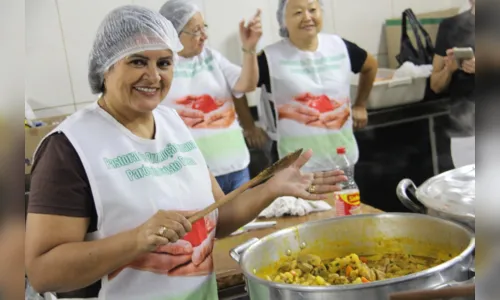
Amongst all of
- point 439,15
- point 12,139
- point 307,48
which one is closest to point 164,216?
point 12,139

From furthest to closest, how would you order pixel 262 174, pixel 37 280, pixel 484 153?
pixel 262 174 < pixel 37 280 < pixel 484 153

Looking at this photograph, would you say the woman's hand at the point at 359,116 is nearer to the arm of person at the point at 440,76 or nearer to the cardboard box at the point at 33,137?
the arm of person at the point at 440,76

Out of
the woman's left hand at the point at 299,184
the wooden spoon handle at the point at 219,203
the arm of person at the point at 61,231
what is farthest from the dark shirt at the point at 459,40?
the arm of person at the point at 61,231

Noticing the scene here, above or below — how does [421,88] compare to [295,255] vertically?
above

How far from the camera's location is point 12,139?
1.76 ft

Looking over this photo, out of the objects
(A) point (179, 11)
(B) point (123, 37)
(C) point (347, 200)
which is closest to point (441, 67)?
(C) point (347, 200)

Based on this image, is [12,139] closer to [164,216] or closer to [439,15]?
[164,216]

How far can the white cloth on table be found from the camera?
109 centimetres

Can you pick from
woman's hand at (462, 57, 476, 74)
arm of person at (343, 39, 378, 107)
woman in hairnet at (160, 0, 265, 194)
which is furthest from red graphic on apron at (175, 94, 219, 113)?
woman's hand at (462, 57, 476, 74)

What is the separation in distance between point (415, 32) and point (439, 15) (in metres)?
0.06

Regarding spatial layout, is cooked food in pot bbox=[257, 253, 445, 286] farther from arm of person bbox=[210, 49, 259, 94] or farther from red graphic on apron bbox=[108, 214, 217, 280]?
arm of person bbox=[210, 49, 259, 94]

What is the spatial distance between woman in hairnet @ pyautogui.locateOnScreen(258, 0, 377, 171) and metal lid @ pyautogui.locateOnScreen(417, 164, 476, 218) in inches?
7.3

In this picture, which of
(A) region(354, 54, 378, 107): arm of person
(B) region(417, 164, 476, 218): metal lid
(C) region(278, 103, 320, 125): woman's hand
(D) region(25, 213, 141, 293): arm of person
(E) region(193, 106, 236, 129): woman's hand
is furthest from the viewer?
(A) region(354, 54, 378, 107): arm of person

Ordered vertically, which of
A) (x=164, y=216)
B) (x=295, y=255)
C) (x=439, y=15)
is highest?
(x=439, y=15)
